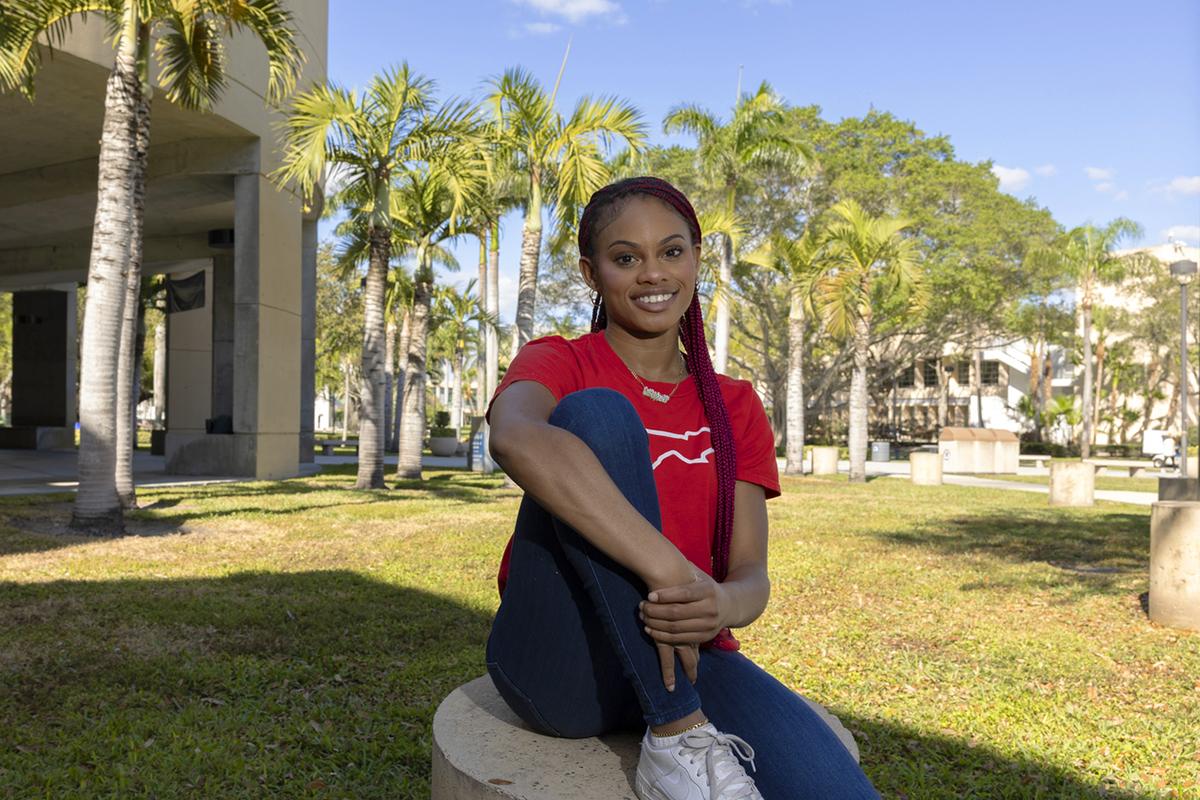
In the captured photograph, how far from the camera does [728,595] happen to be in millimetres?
2107

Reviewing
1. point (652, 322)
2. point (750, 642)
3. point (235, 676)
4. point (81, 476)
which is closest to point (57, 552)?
point (81, 476)

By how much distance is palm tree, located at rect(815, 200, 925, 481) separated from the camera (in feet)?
71.6

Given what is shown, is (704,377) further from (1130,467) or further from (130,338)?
(1130,467)

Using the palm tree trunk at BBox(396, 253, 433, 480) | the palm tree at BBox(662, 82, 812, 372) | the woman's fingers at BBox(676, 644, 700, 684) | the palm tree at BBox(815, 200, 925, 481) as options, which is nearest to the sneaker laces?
the woman's fingers at BBox(676, 644, 700, 684)

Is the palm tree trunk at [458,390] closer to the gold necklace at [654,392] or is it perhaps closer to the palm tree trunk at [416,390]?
the palm tree trunk at [416,390]

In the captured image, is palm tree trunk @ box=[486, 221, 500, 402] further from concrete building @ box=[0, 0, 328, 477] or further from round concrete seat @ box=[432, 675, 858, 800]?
round concrete seat @ box=[432, 675, 858, 800]

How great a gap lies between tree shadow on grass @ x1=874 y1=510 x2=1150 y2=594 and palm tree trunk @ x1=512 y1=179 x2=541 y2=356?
8145 mm

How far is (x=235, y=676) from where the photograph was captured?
501 centimetres

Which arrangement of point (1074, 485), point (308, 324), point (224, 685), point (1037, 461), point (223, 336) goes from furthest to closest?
point (1037, 461)
point (308, 324)
point (223, 336)
point (1074, 485)
point (224, 685)

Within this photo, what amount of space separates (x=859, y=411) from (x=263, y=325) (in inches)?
533

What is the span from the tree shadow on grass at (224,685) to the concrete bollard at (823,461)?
1943 cm

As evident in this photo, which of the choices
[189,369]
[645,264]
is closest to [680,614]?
[645,264]

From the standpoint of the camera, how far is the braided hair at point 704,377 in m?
2.42

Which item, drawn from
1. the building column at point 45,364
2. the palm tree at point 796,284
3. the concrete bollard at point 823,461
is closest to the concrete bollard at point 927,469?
the palm tree at point 796,284
